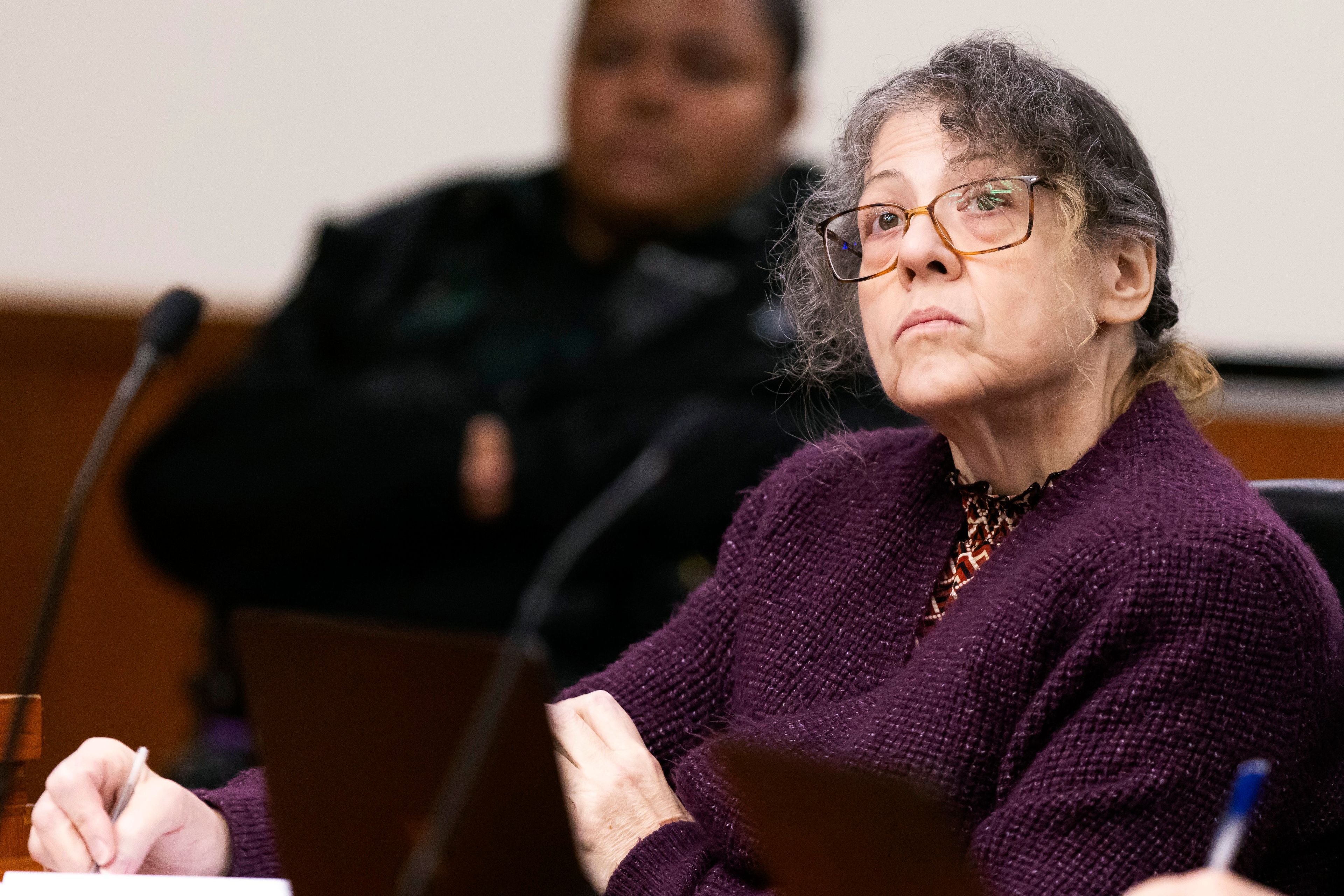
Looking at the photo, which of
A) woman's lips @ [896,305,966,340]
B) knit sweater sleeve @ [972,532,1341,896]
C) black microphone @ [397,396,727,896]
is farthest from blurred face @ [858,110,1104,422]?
black microphone @ [397,396,727,896]

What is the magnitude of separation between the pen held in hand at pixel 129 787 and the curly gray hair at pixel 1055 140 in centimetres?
67

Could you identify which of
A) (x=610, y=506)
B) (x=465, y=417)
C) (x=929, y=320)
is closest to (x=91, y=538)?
(x=465, y=417)

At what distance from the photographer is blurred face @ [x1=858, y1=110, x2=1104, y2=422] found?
3.44 feet

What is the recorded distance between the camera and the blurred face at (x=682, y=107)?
8.02 ft

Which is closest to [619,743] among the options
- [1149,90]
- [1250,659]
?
[1250,659]

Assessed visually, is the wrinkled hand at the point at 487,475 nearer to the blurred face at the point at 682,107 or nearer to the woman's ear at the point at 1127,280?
the blurred face at the point at 682,107

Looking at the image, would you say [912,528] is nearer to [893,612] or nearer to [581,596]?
[893,612]

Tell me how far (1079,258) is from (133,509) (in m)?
1.80

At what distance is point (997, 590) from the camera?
3.33 feet

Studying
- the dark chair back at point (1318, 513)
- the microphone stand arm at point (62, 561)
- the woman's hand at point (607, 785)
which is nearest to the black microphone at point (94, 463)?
the microphone stand arm at point (62, 561)

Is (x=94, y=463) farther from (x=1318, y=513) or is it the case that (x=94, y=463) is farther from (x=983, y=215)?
(x=1318, y=513)

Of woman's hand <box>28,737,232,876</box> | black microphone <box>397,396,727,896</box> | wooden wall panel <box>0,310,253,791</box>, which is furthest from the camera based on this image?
wooden wall panel <box>0,310,253,791</box>

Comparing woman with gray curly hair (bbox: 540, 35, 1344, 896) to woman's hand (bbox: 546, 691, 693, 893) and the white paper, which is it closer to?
woman's hand (bbox: 546, 691, 693, 893)

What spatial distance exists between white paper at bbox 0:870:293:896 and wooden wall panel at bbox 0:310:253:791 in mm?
2080
